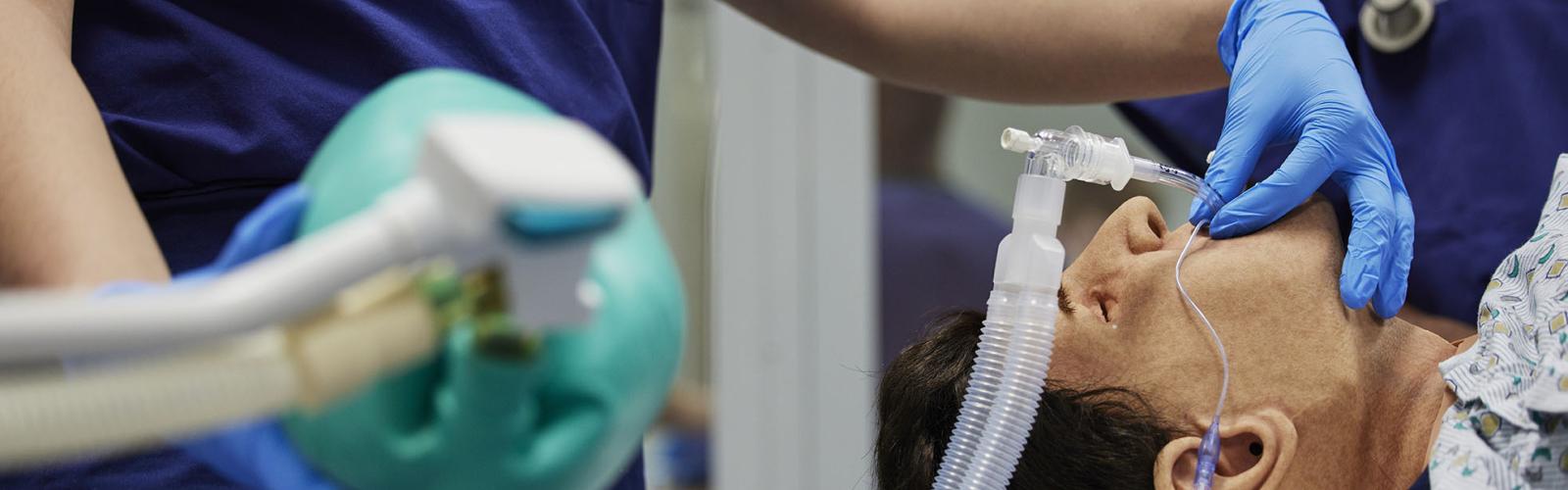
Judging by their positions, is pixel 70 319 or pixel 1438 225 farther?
pixel 1438 225

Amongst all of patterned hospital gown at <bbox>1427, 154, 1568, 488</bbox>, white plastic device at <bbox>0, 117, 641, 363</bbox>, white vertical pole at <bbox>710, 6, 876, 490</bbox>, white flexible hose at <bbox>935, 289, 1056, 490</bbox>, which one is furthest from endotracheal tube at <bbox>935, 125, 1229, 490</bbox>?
white vertical pole at <bbox>710, 6, 876, 490</bbox>

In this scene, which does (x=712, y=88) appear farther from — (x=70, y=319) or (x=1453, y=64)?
(x=70, y=319)

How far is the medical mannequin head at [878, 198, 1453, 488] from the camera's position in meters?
1.11

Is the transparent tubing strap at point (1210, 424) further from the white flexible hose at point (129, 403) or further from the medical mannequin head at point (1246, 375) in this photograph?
the white flexible hose at point (129, 403)

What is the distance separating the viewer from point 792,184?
97.9 inches

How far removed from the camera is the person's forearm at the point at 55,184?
2.38ft

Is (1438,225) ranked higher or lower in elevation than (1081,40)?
lower

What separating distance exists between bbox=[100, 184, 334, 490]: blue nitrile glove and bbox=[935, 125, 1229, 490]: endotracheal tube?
552mm

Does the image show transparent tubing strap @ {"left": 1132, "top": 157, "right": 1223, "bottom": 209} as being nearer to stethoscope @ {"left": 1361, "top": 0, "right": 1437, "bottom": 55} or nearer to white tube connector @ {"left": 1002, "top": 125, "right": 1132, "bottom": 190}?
white tube connector @ {"left": 1002, "top": 125, "right": 1132, "bottom": 190}

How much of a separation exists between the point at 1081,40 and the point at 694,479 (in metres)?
1.56

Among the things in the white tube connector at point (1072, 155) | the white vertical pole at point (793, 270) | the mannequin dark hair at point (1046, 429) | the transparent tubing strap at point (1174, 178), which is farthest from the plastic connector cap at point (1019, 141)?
the white vertical pole at point (793, 270)

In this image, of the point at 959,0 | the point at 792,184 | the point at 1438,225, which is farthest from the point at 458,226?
the point at 792,184

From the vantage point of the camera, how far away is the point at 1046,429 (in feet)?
3.82

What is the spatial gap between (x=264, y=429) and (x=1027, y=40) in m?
0.94
